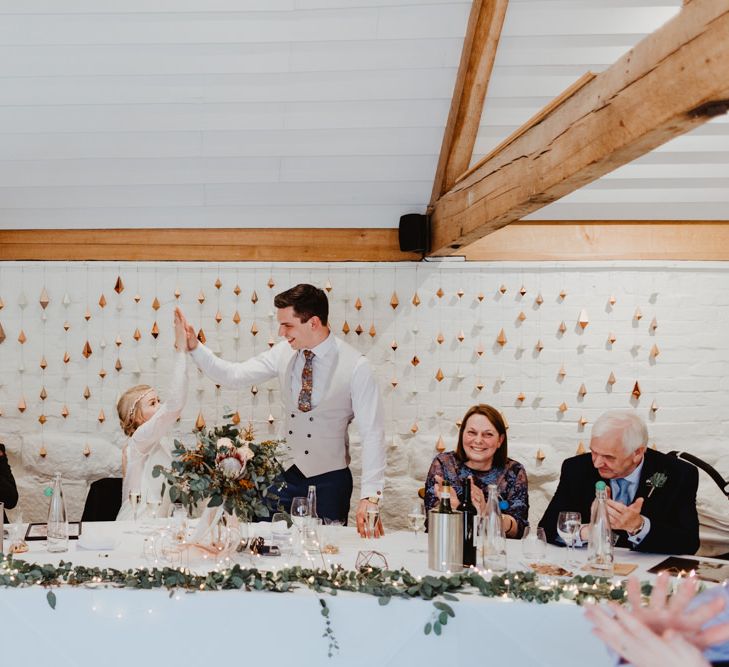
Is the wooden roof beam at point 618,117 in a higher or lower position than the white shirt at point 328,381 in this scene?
higher

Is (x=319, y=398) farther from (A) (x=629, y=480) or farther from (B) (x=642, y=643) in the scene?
(B) (x=642, y=643)

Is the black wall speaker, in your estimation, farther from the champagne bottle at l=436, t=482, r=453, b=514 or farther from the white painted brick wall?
the champagne bottle at l=436, t=482, r=453, b=514

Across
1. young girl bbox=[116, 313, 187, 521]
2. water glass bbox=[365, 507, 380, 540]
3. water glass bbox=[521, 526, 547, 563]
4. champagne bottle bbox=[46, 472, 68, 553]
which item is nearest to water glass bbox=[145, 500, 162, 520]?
young girl bbox=[116, 313, 187, 521]

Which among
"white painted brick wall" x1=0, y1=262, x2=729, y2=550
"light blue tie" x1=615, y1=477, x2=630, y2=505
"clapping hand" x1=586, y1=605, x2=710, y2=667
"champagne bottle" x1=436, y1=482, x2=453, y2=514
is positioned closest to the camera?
"clapping hand" x1=586, y1=605, x2=710, y2=667

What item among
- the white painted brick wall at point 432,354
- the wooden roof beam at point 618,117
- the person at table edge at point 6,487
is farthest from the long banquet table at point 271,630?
the white painted brick wall at point 432,354

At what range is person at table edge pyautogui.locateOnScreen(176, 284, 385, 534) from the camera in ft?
11.7

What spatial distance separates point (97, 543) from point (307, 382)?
4.69 ft

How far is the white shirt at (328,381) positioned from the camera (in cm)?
341

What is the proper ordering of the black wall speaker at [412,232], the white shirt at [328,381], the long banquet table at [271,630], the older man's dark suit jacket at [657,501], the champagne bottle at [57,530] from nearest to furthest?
the long banquet table at [271,630] → the champagne bottle at [57,530] → the older man's dark suit jacket at [657,501] → the white shirt at [328,381] → the black wall speaker at [412,232]

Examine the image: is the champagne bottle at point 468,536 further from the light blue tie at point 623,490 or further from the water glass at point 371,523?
the light blue tie at point 623,490

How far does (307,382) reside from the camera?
3725 mm

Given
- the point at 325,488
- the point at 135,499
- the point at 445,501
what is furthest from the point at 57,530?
the point at 325,488

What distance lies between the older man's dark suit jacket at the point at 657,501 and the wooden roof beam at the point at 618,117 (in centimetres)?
106

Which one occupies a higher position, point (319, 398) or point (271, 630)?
point (319, 398)
